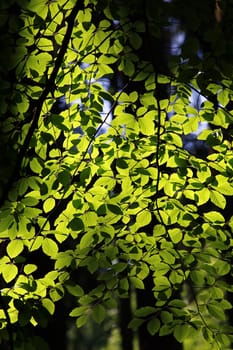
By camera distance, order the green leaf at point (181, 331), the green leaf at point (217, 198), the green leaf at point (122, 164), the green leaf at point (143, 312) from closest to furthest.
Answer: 1. the green leaf at point (143, 312)
2. the green leaf at point (181, 331)
3. the green leaf at point (122, 164)
4. the green leaf at point (217, 198)

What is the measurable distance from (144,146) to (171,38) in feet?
17.0

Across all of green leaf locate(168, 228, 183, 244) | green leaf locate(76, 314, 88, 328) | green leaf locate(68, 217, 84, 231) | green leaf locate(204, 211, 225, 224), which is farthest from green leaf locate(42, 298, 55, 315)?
green leaf locate(204, 211, 225, 224)

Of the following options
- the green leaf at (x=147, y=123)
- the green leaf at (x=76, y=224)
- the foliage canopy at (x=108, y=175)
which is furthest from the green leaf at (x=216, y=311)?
the green leaf at (x=147, y=123)

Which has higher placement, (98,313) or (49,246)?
(49,246)

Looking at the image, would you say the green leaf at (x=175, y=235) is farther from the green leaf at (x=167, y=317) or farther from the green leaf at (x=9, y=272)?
the green leaf at (x=9, y=272)

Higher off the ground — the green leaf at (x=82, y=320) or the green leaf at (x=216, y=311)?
the green leaf at (x=82, y=320)

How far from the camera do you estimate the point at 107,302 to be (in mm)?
2113

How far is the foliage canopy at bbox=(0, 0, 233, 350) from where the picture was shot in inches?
79.7

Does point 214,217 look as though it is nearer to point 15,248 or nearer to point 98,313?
point 98,313

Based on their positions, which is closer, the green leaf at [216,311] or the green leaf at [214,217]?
the green leaf at [216,311]

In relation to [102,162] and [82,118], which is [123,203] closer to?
[102,162]

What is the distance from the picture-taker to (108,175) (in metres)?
2.31

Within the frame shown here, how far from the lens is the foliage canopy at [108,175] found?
202 centimetres

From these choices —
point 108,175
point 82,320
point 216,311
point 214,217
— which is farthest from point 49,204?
point 216,311
